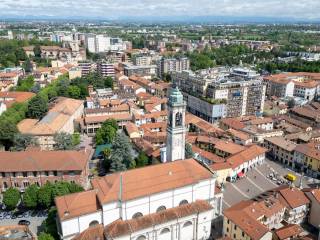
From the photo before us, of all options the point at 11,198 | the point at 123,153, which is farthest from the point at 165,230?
the point at 11,198

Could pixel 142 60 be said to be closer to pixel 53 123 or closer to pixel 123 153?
pixel 53 123

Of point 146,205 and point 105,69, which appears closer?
point 146,205

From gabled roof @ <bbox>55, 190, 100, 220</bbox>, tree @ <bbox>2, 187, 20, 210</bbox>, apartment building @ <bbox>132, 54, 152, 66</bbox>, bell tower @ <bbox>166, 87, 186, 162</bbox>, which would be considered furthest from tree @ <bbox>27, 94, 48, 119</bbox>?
apartment building @ <bbox>132, 54, 152, 66</bbox>

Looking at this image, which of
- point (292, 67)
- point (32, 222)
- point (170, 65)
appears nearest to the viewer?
point (32, 222)

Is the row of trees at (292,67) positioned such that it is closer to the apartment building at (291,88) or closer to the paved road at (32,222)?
the apartment building at (291,88)

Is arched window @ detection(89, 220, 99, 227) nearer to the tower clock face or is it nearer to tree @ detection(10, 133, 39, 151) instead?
the tower clock face

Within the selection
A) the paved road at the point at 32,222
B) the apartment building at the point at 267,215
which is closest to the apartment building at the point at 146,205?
the apartment building at the point at 267,215

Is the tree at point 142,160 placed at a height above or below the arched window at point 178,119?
below

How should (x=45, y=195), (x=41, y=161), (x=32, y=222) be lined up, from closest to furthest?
(x=32, y=222)
(x=45, y=195)
(x=41, y=161)

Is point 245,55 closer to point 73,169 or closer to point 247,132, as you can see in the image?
point 247,132
